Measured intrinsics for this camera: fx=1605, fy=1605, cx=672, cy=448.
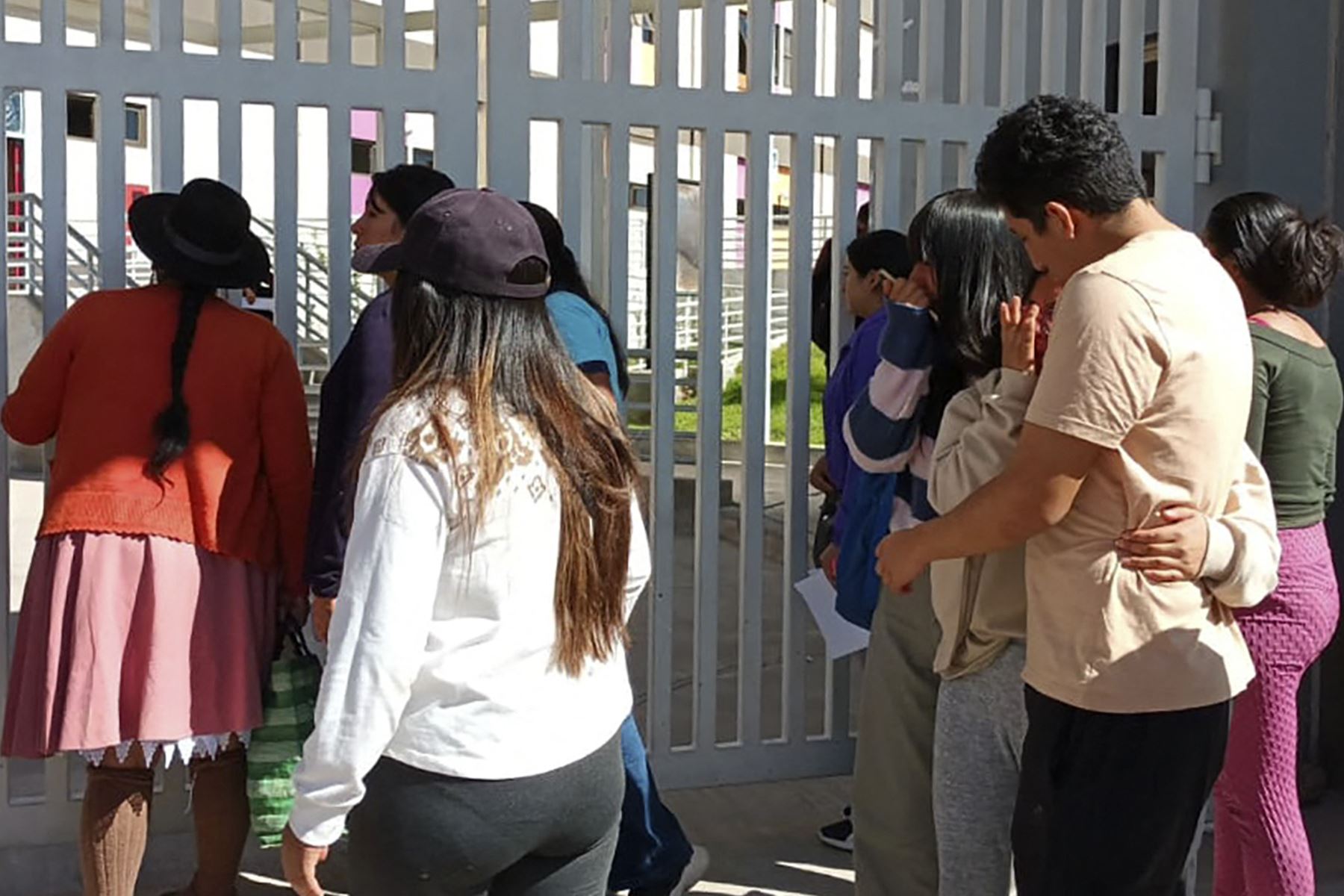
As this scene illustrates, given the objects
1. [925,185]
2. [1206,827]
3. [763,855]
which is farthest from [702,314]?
[1206,827]

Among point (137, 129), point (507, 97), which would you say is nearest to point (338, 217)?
point (507, 97)

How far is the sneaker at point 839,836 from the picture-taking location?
4297mm

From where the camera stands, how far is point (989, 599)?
2.67 meters

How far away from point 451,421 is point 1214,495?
1174 mm

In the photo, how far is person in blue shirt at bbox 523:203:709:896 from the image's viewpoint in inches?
133

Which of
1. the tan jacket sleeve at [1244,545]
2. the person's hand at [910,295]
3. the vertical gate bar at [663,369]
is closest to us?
the tan jacket sleeve at [1244,545]

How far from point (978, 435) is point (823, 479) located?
159 centimetres

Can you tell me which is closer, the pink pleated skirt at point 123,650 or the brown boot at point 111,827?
the pink pleated skirt at point 123,650

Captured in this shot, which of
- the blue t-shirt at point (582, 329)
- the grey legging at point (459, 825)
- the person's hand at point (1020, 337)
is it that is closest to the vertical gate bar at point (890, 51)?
the blue t-shirt at point (582, 329)

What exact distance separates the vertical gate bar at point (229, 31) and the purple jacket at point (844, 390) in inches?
62.7

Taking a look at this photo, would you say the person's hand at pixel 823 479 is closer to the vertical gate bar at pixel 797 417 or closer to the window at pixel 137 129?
the vertical gate bar at pixel 797 417

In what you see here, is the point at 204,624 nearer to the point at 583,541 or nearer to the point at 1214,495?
the point at 583,541

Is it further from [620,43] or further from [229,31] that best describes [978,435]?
[229,31]

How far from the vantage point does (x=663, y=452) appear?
4.22 meters
